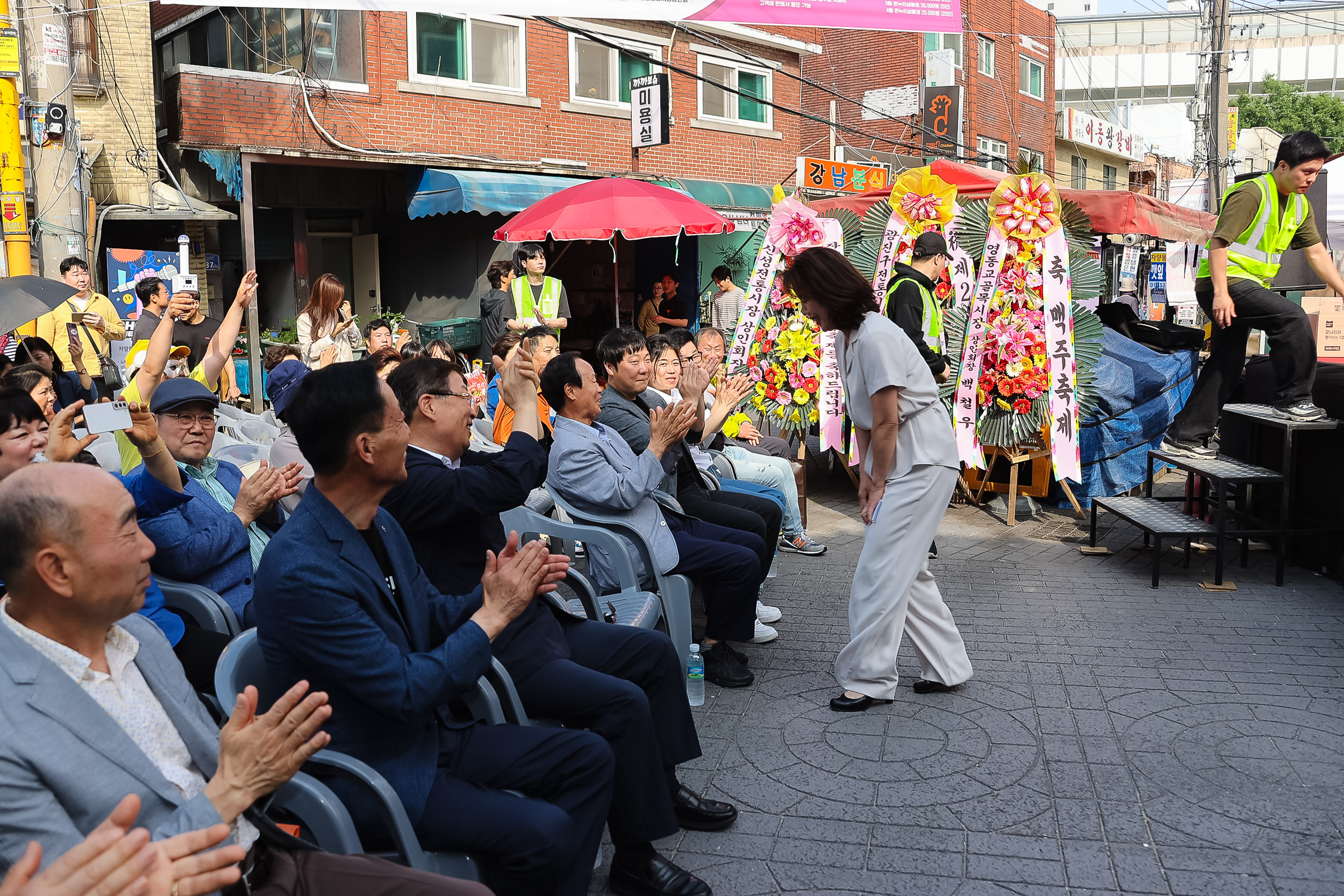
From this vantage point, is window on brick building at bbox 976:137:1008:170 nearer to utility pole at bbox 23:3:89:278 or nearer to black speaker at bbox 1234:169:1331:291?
black speaker at bbox 1234:169:1331:291

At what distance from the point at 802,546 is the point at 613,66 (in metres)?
11.4

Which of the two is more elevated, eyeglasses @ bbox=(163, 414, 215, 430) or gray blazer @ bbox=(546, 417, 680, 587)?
eyeglasses @ bbox=(163, 414, 215, 430)

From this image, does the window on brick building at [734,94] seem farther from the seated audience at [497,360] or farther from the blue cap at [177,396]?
the blue cap at [177,396]

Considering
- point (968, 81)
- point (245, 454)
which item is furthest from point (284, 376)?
point (968, 81)

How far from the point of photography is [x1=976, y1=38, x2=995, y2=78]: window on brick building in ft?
93.4

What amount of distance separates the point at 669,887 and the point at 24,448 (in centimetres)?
258

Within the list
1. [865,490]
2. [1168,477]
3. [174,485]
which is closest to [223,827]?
[174,485]

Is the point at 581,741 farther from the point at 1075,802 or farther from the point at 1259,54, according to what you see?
the point at 1259,54

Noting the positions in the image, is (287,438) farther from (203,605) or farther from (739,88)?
(739,88)

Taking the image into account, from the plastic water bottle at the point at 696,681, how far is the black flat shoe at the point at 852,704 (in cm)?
56

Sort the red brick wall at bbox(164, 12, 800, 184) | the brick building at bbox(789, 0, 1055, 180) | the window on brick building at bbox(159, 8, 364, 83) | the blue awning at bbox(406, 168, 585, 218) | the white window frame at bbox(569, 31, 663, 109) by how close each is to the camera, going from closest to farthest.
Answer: the red brick wall at bbox(164, 12, 800, 184), the window on brick building at bbox(159, 8, 364, 83), the blue awning at bbox(406, 168, 585, 218), the white window frame at bbox(569, 31, 663, 109), the brick building at bbox(789, 0, 1055, 180)

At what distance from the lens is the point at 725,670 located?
4762mm

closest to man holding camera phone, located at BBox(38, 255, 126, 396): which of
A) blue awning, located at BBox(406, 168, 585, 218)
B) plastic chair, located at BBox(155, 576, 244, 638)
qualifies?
blue awning, located at BBox(406, 168, 585, 218)

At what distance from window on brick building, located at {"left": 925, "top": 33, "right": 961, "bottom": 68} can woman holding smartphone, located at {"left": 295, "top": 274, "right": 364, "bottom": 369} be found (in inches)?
884
